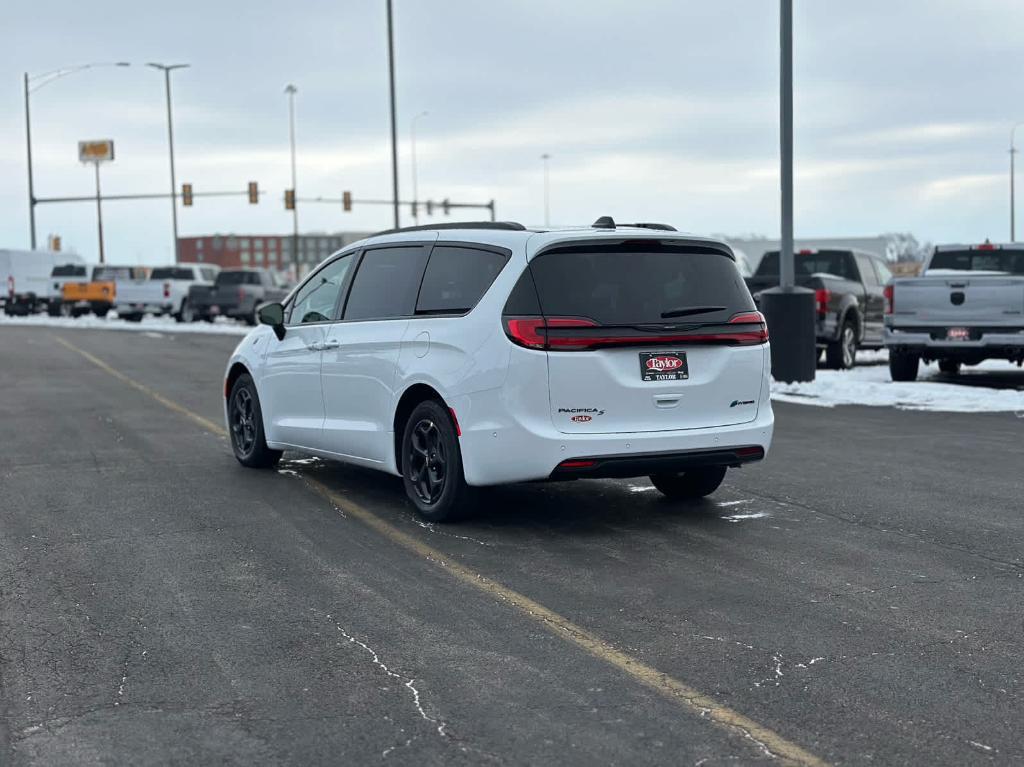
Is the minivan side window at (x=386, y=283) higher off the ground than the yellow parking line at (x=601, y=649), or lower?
higher

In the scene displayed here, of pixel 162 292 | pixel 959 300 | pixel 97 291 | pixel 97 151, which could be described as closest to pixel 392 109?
pixel 162 292

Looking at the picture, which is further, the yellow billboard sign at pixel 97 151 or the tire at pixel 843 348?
the yellow billboard sign at pixel 97 151

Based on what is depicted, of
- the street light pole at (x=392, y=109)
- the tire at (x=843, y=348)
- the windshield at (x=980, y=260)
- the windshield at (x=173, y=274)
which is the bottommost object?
the tire at (x=843, y=348)

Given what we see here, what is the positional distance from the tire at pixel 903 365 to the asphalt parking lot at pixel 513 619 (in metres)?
8.38

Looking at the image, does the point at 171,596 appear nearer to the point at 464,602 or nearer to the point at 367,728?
the point at 464,602

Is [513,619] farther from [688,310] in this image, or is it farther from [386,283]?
[386,283]

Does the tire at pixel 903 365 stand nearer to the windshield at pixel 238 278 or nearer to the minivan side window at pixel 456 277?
the minivan side window at pixel 456 277

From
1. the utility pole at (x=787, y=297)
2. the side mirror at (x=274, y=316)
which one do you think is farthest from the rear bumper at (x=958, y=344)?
the side mirror at (x=274, y=316)

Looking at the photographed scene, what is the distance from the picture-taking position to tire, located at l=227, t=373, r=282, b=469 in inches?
410

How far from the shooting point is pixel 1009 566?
6.94m

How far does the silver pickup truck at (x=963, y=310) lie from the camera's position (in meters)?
17.6

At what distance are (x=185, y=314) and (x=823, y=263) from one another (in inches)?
1078

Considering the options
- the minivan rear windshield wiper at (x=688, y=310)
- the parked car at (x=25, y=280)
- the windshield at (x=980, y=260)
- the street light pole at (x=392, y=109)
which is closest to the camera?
the minivan rear windshield wiper at (x=688, y=310)

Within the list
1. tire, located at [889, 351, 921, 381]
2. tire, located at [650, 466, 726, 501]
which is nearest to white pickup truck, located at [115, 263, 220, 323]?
tire, located at [889, 351, 921, 381]
